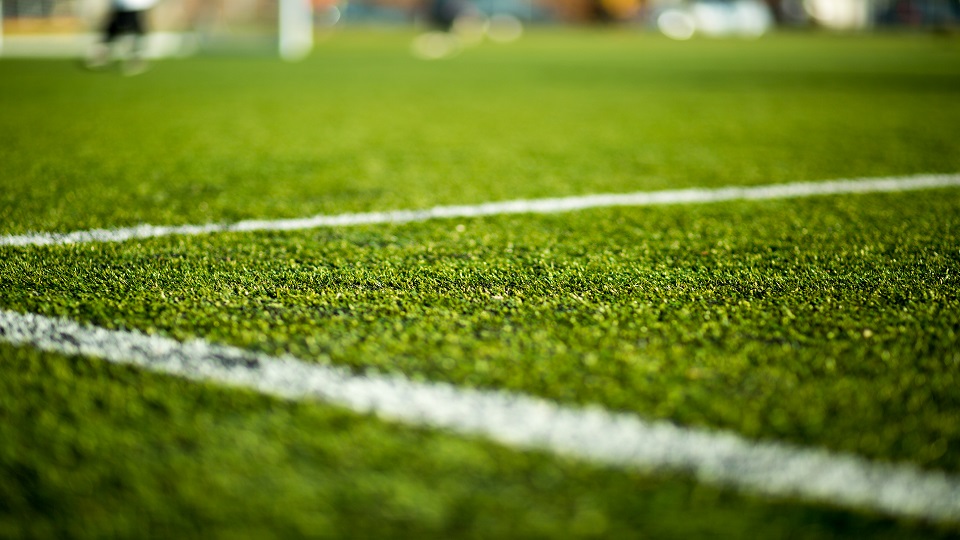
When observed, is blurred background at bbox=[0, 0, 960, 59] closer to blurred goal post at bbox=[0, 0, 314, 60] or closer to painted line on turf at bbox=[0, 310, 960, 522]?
blurred goal post at bbox=[0, 0, 314, 60]

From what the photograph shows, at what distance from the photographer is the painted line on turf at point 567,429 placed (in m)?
1.04

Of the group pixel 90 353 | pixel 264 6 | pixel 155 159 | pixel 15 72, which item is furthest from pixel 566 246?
pixel 264 6

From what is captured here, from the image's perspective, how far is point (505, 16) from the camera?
3200 centimetres

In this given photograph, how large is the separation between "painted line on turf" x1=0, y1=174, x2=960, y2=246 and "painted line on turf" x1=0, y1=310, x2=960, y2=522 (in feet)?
2.82

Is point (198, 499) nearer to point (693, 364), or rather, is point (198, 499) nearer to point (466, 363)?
point (466, 363)

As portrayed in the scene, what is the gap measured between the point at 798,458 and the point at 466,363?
55 centimetres

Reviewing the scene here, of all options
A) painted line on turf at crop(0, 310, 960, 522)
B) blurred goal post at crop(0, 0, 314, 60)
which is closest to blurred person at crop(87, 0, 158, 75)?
blurred goal post at crop(0, 0, 314, 60)

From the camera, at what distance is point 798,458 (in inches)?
43.2

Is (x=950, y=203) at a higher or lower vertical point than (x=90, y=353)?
lower

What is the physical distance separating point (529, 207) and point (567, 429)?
5.17 feet

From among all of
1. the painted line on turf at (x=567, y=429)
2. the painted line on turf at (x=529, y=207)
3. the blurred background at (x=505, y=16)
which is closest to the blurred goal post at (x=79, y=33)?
the blurred background at (x=505, y=16)

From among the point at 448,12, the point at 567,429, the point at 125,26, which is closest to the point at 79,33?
the point at 125,26

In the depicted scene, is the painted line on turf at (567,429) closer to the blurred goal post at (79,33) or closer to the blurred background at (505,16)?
the blurred goal post at (79,33)

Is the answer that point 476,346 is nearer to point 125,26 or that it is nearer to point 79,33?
point 125,26
